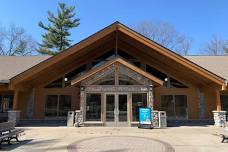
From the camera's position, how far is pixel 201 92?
1605 cm

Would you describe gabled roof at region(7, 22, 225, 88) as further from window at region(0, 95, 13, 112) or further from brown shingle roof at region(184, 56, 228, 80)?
window at region(0, 95, 13, 112)

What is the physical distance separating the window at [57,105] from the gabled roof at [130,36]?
109 inches

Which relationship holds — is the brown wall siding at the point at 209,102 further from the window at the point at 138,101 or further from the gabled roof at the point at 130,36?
the window at the point at 138,101

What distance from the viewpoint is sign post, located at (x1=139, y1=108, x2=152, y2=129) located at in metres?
13.2

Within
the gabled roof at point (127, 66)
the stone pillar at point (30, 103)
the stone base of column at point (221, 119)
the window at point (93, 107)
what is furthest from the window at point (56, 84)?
the stone base of column at point (221, 119)

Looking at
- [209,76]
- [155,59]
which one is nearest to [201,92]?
[209,76]

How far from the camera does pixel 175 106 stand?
15992 mm

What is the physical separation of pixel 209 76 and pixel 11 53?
3201cm

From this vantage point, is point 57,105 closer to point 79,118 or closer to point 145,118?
point 79,118

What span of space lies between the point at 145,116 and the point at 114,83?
A: 281cm

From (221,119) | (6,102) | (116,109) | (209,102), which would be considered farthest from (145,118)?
(6,102)

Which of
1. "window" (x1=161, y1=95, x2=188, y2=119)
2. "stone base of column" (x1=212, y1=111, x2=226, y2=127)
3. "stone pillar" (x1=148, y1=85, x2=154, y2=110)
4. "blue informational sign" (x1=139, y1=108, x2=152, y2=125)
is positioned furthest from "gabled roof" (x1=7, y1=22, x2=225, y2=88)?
"blue informational sign" (x1=139, y1=108, x2=152, y2=125)

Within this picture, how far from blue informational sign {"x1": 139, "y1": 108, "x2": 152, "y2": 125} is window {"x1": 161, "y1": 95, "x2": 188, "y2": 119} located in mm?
2972

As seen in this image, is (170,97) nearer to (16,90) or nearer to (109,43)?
(109,43)
